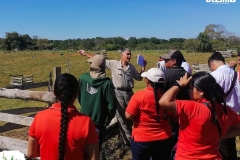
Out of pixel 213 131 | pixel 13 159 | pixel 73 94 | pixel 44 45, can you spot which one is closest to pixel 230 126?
pixel 213 131

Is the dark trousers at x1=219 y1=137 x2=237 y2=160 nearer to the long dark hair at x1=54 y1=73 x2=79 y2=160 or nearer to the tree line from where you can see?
the long dark hair at x1=54 y1=73 x2=79 y2=160

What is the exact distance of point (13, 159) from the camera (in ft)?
8.36

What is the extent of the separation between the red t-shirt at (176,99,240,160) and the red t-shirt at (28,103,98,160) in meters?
0.73

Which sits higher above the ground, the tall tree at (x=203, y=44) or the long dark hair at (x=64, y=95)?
the tall tree at (x=203, y=44)

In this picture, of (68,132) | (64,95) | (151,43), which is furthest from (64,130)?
(151,43)

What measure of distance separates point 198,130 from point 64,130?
1.05 metres

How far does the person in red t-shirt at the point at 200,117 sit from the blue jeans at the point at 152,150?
2.11ft

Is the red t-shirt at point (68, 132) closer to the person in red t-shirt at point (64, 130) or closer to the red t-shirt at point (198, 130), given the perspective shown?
the person in red t-shirt at point (64, 130)

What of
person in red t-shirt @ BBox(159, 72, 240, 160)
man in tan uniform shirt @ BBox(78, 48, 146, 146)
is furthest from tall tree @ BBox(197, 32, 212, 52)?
person in red t-shirt @ BBox(159, 72, 240, 160)

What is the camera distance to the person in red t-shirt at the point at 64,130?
6.86 ft

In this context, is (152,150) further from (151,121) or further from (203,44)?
(203,44)

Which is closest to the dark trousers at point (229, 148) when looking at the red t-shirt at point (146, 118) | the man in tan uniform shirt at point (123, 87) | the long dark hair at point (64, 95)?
the red t-shirt at point (146, 118)

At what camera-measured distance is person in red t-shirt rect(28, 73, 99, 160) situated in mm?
2090

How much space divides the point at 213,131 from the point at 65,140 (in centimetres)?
118
